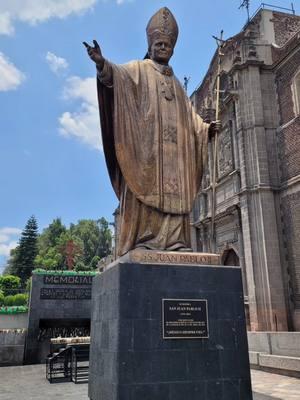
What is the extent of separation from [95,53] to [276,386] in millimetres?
8258

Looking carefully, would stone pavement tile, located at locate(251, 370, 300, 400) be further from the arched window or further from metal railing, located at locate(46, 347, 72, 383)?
the arched window

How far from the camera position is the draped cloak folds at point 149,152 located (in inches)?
200

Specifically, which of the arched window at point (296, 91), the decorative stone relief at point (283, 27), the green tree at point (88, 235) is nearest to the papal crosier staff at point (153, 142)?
the arched window at point (296, 91)

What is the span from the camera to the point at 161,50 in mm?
5836

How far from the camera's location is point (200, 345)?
438 centimetres

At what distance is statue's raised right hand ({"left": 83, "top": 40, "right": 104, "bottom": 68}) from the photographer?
4.88 m

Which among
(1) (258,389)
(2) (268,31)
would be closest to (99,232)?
(2) (268,31)

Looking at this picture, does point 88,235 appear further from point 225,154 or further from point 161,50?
point 161,50

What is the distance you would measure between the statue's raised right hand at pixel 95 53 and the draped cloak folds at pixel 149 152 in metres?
0.16

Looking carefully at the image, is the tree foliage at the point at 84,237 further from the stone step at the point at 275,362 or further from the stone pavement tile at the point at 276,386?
the stone pavement tile at the point at 276,386

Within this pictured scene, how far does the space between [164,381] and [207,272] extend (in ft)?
4.40

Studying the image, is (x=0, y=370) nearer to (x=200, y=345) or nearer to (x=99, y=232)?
(x=200, y=345)

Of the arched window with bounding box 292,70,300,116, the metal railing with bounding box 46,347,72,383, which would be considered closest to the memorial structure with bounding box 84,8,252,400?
the metal railing with bounding box 46,347,72,383

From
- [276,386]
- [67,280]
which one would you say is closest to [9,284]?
[67,280]
